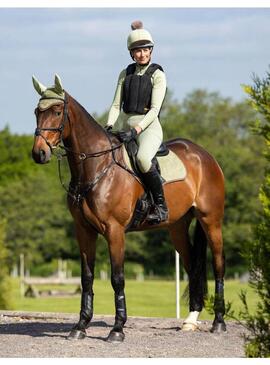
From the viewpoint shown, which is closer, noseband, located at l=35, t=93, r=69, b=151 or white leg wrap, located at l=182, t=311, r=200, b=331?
noseband, located at l=35, t=93, r=69, b=151

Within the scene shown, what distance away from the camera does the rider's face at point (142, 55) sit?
987cm

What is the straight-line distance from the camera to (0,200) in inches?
2383

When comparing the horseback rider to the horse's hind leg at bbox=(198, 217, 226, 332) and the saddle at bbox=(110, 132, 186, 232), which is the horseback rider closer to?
the saddle at bbox=(110, 132, 186, 232)

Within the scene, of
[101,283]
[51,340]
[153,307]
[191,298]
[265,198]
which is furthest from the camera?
[101,283]

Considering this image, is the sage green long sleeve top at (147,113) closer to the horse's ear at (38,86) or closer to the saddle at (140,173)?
the saddle at (140,173)

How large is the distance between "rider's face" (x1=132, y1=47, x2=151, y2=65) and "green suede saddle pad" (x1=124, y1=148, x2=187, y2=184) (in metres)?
1.12

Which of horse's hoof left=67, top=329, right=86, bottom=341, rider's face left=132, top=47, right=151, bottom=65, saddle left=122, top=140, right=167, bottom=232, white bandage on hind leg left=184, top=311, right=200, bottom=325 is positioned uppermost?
rider's face left=132, top=47, right=151, bottom=65

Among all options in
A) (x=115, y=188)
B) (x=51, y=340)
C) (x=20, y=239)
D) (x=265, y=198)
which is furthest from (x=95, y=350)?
(x=20, y=239)

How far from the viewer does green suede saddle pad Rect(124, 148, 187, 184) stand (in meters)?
10.2

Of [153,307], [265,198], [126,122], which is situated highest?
[126,122]

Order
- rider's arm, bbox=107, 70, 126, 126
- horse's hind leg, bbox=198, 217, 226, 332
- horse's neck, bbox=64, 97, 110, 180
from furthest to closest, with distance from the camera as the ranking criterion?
horse's hind leg, bbox=198, 217, 226, 332, rider's arm, bbox=107, 70, 126, 126, horse's neck, bbox=64, 97, 110, 180

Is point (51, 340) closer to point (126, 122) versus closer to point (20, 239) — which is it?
point (126, 122)

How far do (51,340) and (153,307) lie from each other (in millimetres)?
29273

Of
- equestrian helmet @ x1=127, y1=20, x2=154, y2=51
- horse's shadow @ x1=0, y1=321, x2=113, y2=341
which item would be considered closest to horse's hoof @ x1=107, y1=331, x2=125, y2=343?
horse's shadow @ x1=0, y1=321, x2=113, y2=341
